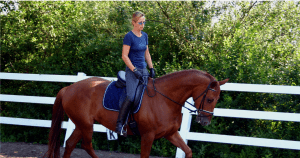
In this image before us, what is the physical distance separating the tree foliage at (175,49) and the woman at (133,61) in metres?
2.41

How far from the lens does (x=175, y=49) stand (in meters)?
8.19

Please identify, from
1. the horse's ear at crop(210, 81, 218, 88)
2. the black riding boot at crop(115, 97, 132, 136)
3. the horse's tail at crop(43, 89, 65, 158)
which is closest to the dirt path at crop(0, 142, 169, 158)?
the horse's tail at crop(43, 89, 65, 158)

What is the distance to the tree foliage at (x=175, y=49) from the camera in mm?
6105

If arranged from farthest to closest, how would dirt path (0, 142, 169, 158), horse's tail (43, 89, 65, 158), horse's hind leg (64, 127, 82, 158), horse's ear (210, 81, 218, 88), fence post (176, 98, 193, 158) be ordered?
dirt path (0, 142, 169, 158)
fence post (176, 98, 193, 158)
horse's tail (43, 89, 65, 158)
horse's hind leg (64, 127, 82, 158)
horse's ear (210, 81, 218, 88)

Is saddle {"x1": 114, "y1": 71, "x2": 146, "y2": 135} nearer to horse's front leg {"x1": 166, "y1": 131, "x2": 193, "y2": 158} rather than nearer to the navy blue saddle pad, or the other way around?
the navy blue saddle pad

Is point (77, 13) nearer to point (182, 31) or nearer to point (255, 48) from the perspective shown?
point (182, 31)

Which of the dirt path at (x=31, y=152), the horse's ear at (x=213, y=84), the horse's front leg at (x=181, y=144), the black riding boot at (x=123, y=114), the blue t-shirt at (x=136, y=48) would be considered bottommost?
the dirt path at (x=31, y=152)

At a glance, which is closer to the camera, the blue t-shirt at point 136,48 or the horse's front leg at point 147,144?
the horse's front leg at point 147,144

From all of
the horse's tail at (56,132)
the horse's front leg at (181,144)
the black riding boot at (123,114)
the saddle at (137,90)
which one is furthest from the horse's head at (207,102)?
the horse's tail at (56,132)

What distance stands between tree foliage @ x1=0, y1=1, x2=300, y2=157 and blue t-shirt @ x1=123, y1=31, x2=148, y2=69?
265 centimetres

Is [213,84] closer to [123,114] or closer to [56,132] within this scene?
[123,114]

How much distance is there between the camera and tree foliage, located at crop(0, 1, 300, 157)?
6105 mm

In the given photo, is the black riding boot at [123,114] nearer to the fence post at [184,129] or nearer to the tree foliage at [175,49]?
the fence post at [184,129]

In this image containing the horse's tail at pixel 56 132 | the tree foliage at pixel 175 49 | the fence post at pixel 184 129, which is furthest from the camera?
the tree foliage at pixel 175 49
